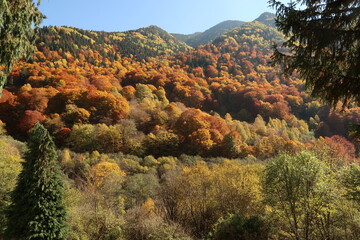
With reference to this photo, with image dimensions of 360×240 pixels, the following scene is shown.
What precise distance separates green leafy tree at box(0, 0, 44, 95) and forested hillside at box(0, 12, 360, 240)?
7.02 m

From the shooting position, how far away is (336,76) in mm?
5766

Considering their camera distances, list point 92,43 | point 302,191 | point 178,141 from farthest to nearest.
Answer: point 92,43, point 178,141, point 302,191

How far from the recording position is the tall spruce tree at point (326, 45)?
5.61 metres

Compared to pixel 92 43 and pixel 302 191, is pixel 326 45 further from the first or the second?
pixel 92 43

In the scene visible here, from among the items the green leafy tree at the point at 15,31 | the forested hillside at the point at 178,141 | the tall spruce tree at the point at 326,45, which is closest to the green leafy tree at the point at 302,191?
the forested hillside at the point at 178,141

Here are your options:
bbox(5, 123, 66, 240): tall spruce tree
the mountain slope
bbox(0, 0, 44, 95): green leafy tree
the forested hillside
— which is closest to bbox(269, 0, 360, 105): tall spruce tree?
the forested hillside

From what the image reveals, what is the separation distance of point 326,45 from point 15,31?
792 cm

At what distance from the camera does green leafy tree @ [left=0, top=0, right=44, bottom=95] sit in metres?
5.15

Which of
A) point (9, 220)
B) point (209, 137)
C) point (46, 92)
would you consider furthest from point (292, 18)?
point (46, 92)

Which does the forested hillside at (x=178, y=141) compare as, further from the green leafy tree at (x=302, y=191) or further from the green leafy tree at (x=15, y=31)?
the green leafy tree at (x=15, y=31)

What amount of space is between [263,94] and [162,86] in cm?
3867

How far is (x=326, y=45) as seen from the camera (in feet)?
19.0

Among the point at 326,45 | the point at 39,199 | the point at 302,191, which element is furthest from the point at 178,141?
the point at 326,45

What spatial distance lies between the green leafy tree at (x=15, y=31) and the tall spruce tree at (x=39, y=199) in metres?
7.53
